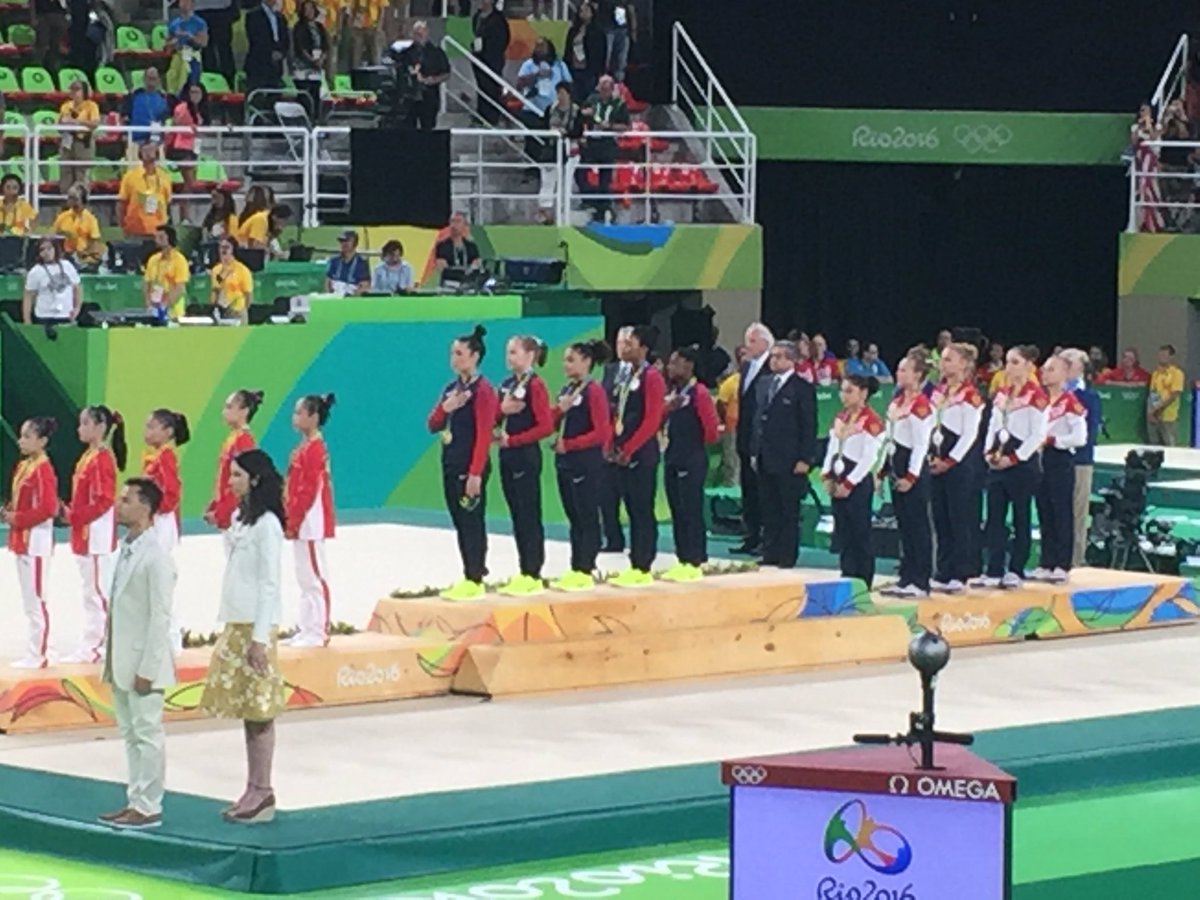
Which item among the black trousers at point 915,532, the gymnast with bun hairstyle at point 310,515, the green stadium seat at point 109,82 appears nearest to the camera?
the gymnast with bun hairstyle at point 310,515

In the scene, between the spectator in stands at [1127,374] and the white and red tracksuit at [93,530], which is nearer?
the white and red tracksuit at [93,530]

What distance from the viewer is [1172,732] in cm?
1235

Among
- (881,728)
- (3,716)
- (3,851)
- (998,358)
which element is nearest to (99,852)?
(3,851)

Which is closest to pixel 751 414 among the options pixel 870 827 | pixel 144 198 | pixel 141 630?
pixel 144 198

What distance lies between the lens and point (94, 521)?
A: 501 inches

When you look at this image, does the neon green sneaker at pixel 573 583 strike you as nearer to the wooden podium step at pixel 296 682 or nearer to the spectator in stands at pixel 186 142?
the wooden podium step at pixel 296 682

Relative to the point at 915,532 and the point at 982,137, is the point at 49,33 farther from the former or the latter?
the point at 915,532

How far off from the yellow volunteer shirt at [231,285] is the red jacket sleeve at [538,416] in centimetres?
600

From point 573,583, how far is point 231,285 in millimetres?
6069

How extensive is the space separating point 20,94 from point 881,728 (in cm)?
1197

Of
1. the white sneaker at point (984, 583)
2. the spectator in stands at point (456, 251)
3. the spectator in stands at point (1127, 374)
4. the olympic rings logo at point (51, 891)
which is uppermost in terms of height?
the spectator in stands at point (456, 251)

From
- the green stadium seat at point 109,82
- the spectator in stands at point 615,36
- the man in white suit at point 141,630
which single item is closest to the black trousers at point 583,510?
the man in white suit at point 141,630

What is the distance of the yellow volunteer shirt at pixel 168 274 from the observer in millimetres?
19469

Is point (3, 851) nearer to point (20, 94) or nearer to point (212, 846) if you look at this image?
point (212, 846)
